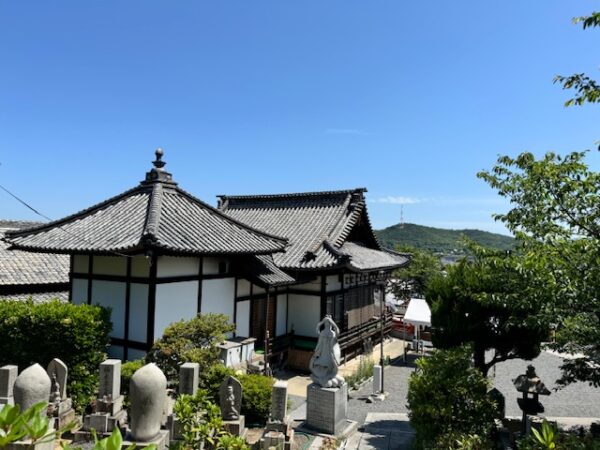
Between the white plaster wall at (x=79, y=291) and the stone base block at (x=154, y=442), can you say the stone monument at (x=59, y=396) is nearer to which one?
the white plaster wall at (x=79, y=291)

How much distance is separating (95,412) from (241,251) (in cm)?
612

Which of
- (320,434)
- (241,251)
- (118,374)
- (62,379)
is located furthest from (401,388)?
(62,379)

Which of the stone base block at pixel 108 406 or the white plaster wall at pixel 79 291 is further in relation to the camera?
the white plaster wall at pixel 79 291

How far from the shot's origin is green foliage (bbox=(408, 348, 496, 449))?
880 cm

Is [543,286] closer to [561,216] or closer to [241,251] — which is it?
[561,216]

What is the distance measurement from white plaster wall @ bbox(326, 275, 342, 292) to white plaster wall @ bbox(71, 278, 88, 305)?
1010cm

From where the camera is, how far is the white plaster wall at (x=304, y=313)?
1878 cm

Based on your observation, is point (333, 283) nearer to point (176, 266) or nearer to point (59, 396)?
point (176, 266)

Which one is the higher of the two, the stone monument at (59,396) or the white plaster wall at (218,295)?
the white plaster wall at (218,295)

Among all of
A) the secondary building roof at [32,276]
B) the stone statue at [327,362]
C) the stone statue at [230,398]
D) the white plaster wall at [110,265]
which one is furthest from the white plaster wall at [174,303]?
the secondary building roof at [32,276]

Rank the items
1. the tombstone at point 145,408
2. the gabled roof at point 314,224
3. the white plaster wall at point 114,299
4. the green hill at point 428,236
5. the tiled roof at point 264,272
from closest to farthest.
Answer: the tombstone at point 145,408
the white plaster wall at point 114,299
the tiled roof at point 264,272
the gabled roof at point 314,224
the green hill at point 428,236

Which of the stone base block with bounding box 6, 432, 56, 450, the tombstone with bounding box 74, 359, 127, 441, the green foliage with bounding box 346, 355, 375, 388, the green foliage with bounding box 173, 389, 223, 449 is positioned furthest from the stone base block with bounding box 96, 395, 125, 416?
the green foliage with bounding box 346, 355, 375, 388

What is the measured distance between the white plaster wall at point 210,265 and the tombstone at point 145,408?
845 centimetres

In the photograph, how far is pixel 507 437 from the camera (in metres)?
10.3
